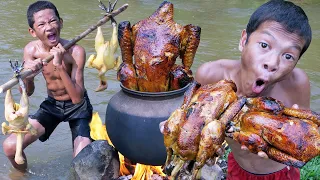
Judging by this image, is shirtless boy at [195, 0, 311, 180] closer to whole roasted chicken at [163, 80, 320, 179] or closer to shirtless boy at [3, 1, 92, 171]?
whole roasted chicken at [163, 80, 320, 179]

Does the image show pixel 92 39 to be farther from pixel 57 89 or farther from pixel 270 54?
pixel 270 54

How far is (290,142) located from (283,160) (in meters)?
0.09

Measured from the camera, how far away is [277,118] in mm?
1775

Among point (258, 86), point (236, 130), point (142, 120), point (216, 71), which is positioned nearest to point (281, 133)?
point (236, 130)

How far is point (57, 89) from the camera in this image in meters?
4.25

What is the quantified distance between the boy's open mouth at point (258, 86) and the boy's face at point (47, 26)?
2.51m

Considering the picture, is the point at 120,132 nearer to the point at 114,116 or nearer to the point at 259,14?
the point at 114,116

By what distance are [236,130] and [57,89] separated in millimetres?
2836

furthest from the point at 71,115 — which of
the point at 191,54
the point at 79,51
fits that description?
the point at 191,54

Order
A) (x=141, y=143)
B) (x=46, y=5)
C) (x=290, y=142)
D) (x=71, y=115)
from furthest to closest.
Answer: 1. (x=71, y=115)
2. (x=46, y=5)
3. (x=141, y=143)
4. (x=290, y=142)

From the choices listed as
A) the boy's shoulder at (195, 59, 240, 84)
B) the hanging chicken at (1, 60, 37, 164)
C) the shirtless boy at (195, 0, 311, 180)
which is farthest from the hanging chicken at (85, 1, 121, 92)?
the shirtless boy at (195, 0, 311, 180)

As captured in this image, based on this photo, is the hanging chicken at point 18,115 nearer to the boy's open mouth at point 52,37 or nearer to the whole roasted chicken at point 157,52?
the whole roasted chicken at point 157,52

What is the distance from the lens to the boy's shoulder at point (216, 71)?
253cm

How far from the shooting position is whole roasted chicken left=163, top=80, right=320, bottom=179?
1.72 metres
